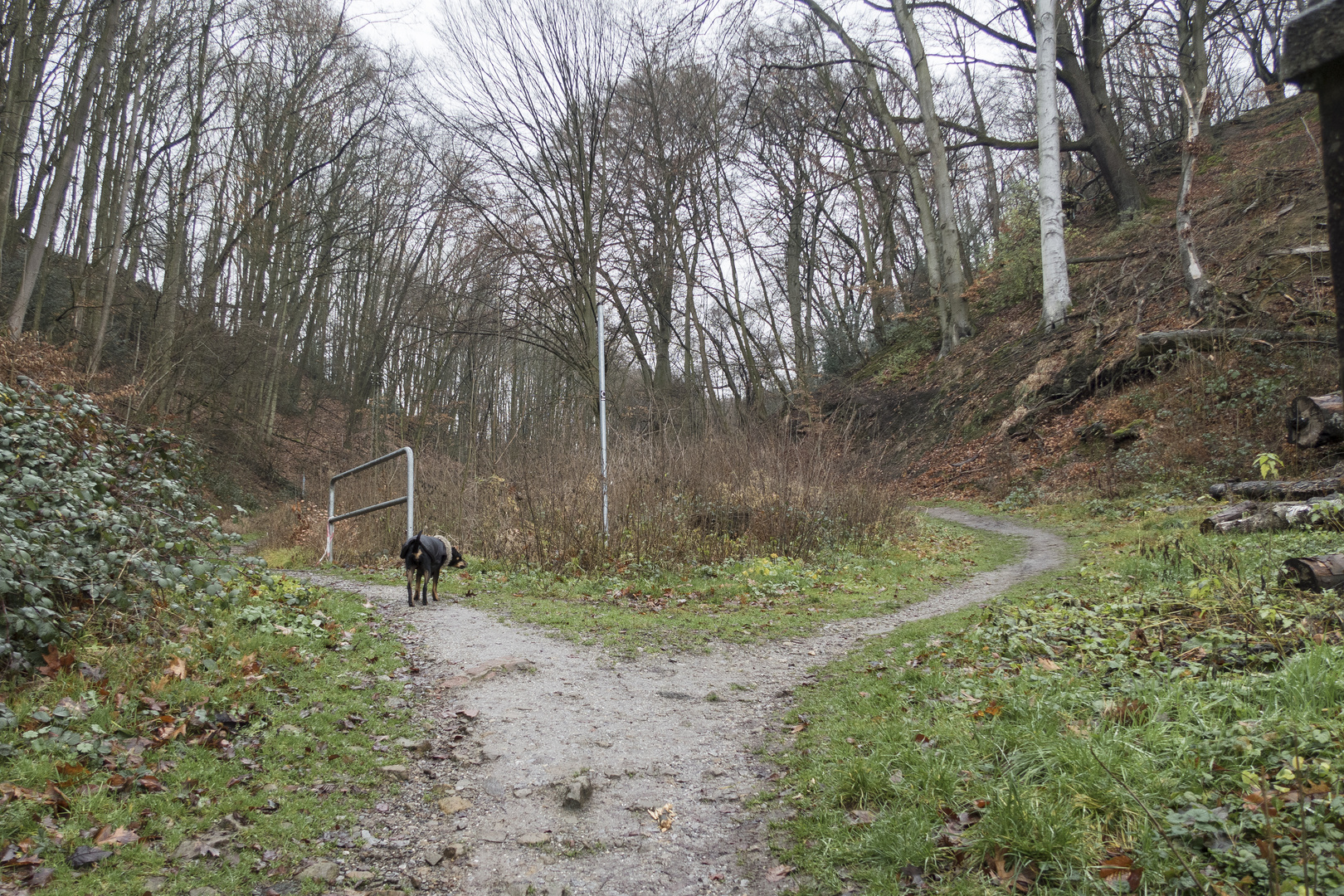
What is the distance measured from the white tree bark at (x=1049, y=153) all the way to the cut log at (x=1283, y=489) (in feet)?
28.4

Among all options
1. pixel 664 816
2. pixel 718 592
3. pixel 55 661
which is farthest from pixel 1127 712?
pixel 718 592

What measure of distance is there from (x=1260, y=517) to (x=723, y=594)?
5.89 meters

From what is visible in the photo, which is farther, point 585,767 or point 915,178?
point 915,178

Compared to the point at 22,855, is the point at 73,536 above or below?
above

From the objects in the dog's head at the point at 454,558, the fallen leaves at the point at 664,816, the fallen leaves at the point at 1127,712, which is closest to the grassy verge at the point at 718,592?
the dog's head at the point at 454,558

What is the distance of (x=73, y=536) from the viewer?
453 cm

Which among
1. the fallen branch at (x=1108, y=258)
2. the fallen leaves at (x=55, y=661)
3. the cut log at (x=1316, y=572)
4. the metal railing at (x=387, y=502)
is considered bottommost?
the fallen leaves at (x=55, y=661)

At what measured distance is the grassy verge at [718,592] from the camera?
22.1 feet

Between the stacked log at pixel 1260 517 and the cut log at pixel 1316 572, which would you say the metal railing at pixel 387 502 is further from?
the stacked log at pixel 1260 517

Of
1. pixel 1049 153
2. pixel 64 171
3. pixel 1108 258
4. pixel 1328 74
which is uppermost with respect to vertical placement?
pixel 1049 153

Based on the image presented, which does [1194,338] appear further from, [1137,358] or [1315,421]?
[1315,421]

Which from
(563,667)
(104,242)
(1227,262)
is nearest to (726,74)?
(1227,262)

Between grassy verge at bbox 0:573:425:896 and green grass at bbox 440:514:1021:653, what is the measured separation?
7.77 feet

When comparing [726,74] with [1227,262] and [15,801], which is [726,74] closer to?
[1227,262]
